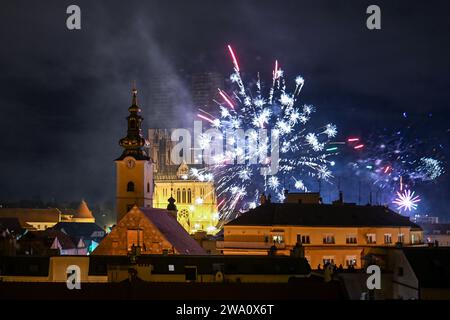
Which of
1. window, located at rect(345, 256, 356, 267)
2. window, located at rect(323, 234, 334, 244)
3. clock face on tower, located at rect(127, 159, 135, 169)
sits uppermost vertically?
clock face on tower, located at rect(127, 159, 135, 169)

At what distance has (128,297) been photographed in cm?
3562

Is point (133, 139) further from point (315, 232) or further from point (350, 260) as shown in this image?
point (350, 260)

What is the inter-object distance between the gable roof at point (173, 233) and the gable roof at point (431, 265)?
2099 centimetres

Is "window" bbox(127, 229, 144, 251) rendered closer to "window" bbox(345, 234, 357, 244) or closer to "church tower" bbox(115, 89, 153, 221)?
"window" bbox(345, 234, 357, 244)

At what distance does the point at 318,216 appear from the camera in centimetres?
7206

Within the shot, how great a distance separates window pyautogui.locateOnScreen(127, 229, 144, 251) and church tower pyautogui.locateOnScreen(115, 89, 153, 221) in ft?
96.4

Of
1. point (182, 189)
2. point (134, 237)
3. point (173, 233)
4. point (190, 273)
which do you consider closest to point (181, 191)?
point (182, 189)

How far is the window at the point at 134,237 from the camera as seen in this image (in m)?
60.0

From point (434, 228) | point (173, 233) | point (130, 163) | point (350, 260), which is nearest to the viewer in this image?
point (173, 233)

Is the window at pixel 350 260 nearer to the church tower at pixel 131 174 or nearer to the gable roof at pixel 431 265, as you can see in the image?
the gable roof at pixel 431 265

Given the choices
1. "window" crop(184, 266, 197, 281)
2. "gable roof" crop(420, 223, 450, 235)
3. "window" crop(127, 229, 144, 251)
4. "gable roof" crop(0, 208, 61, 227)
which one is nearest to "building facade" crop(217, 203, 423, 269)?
"window" crop(127, 229, 144, 251)

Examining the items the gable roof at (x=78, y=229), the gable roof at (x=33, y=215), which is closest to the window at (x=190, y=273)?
the gable roof at (x=78, y=229)

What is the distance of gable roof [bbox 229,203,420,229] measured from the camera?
233 feet

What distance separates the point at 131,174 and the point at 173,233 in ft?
93.2
